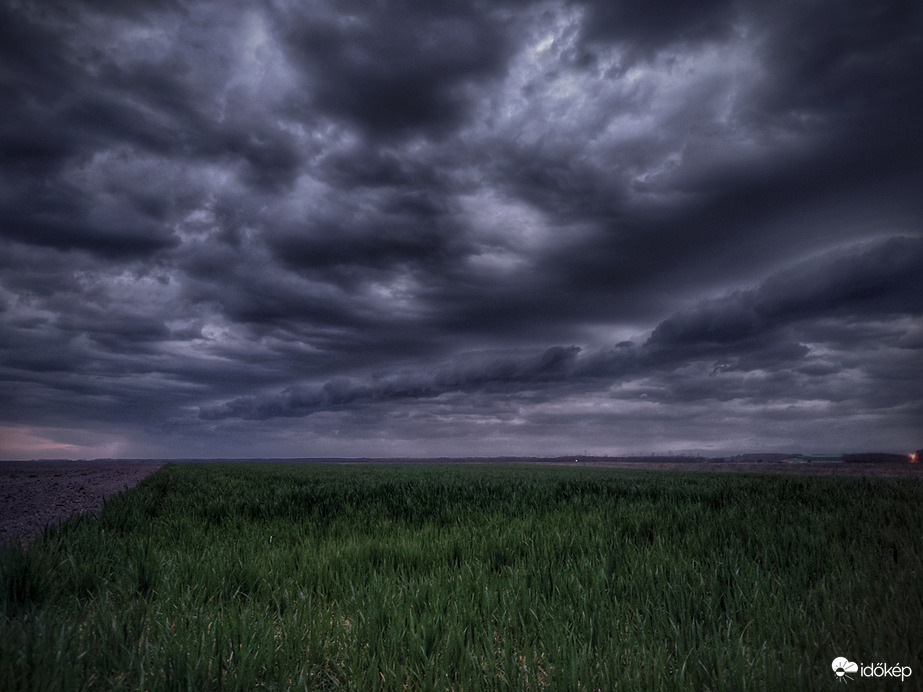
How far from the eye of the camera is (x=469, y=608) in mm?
3619

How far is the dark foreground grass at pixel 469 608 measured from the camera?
106 inches

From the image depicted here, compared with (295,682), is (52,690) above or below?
above

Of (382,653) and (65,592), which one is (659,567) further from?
(65,592)

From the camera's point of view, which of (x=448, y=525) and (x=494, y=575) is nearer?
(x=494, y=575)

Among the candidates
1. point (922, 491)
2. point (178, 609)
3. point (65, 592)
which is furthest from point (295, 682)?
point (922, 491)

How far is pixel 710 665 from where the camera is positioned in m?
2.84

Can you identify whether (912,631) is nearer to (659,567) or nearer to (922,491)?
(659,567)

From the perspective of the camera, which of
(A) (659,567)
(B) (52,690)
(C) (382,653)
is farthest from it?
(A) (659,567)

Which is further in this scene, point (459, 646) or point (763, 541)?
point (763, 541)

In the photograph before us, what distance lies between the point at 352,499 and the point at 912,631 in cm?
1072

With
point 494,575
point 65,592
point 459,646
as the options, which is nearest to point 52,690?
point 459,646

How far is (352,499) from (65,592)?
7.85 m

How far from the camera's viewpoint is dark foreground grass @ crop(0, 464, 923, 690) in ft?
8.80

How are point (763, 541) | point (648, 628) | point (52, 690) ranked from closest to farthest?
1. point (52, 690)
2. point (648, 628)
3. point (763, 541)
